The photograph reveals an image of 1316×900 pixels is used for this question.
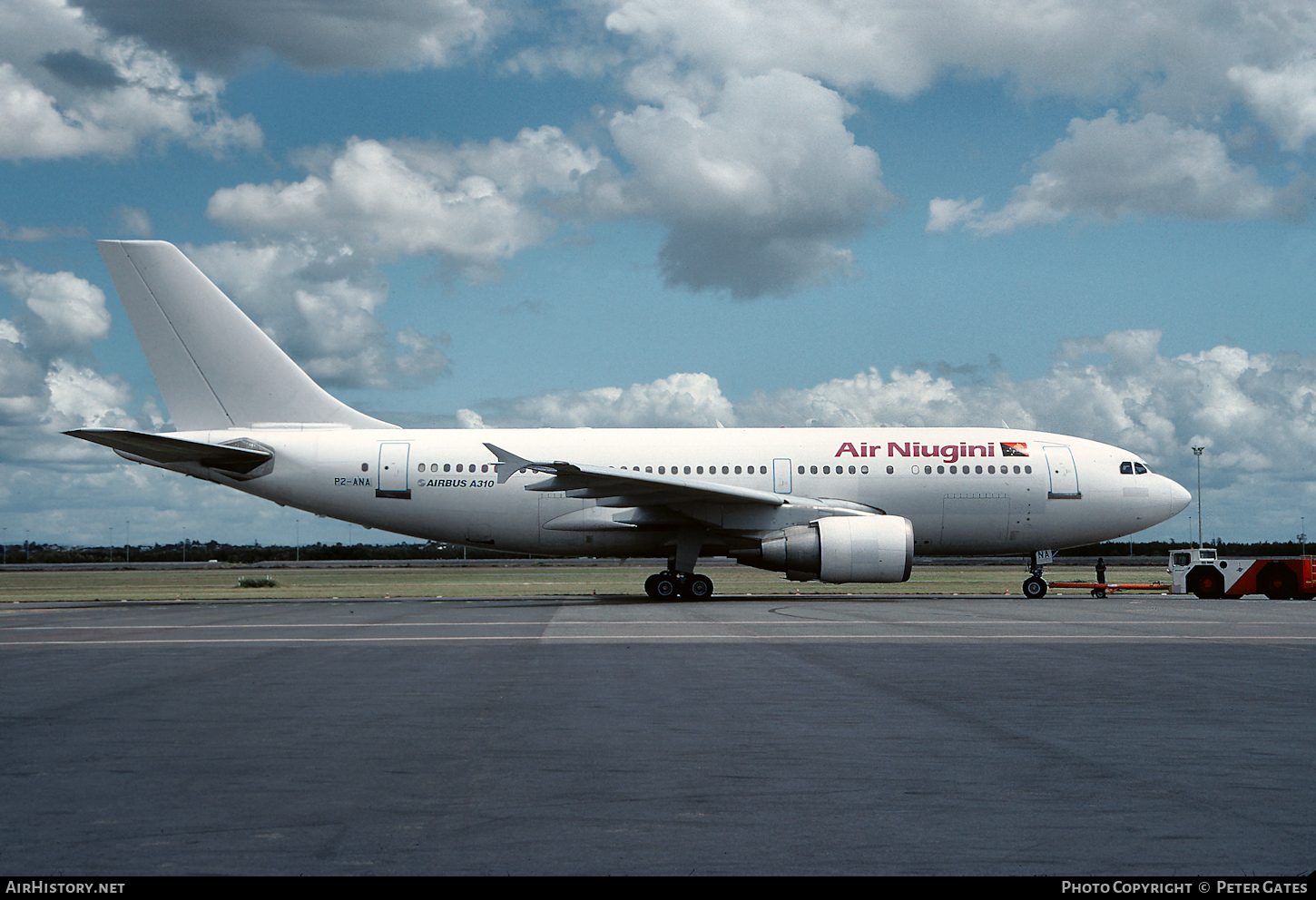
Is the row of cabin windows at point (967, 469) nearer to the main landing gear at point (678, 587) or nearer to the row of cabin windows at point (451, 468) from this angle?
the main landing gear at point (678, 587)

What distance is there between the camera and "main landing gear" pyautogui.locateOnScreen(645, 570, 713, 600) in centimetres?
2369

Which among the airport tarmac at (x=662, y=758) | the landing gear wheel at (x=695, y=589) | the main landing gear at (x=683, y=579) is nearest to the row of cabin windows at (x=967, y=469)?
the main landing gear at (x=683, y=579)

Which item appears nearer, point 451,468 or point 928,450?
point 451,468

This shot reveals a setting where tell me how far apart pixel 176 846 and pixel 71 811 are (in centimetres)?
90

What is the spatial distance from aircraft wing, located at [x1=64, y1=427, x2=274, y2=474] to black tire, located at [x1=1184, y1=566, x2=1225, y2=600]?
22.7 meters

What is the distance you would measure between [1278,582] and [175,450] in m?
25.9

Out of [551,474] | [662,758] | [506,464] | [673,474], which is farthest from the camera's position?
[673,474]

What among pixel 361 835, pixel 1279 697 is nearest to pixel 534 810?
pixel 361 835

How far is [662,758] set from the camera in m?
5.96

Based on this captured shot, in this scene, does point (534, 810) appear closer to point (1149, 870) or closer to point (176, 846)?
point (176, 846)

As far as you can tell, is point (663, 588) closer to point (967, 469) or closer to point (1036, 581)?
point (967, 469)

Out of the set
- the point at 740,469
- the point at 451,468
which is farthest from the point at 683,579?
the point at 451,468

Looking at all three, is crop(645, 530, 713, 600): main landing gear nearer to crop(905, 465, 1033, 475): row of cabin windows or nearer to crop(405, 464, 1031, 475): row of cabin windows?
crop(405, 464, 1031, 475): row of cabin windows

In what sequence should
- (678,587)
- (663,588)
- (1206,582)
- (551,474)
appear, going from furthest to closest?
(1206,582) < (678,587) < (663,588) < (551,474)
